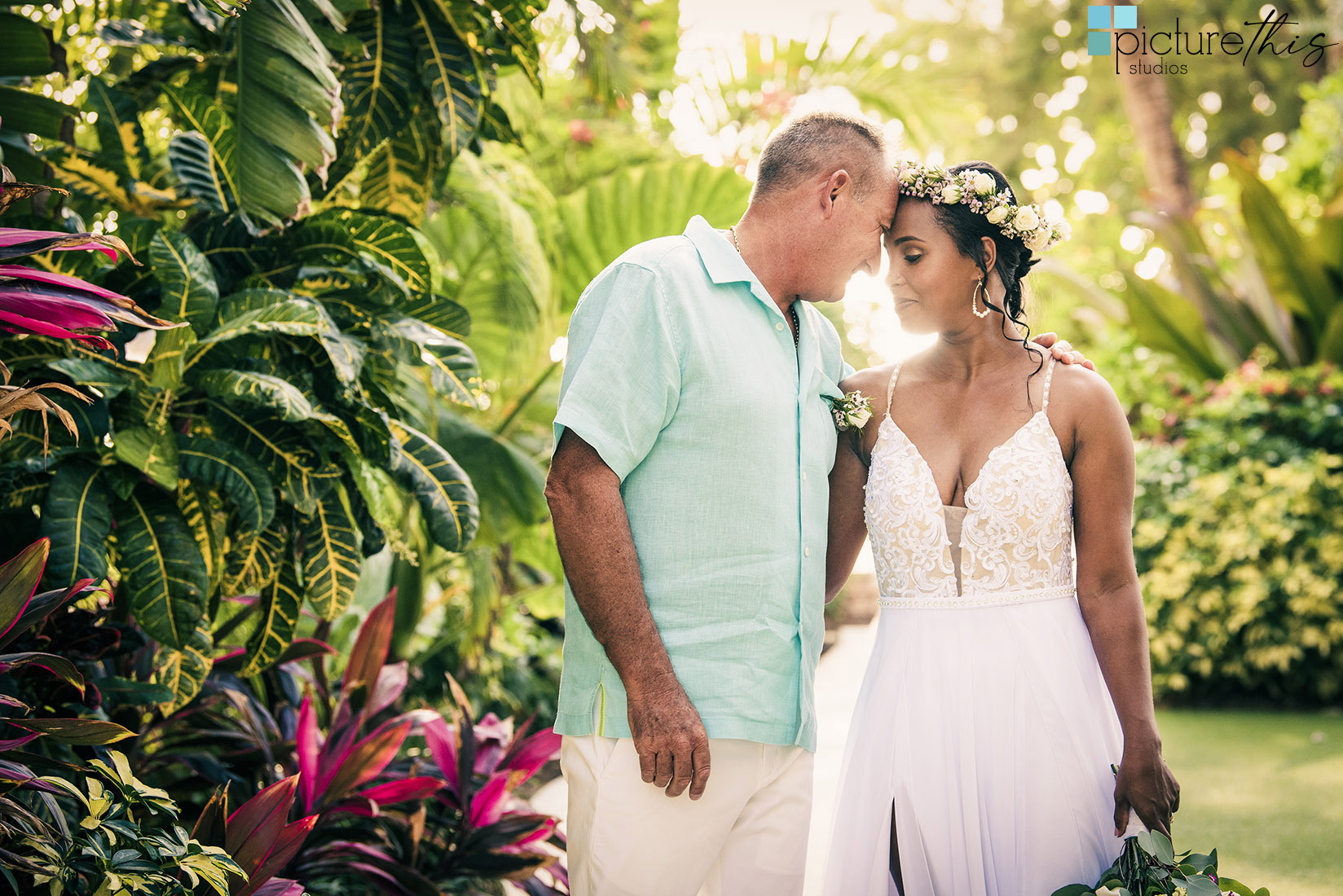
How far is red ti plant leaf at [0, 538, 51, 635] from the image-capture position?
1737 millimetres

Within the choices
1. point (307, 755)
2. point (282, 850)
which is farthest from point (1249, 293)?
point (282, 850)

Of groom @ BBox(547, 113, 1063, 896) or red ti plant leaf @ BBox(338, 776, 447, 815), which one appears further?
red ti plant leaf @ BBox(338, 776, 447, 815)

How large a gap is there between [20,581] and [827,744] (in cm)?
489

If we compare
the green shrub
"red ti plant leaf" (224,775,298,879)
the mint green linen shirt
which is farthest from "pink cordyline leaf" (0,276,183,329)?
the green shrub

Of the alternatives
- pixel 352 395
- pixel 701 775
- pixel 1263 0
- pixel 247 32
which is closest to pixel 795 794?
pixel 701 775

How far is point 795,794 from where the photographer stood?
224cm

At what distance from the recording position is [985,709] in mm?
2443

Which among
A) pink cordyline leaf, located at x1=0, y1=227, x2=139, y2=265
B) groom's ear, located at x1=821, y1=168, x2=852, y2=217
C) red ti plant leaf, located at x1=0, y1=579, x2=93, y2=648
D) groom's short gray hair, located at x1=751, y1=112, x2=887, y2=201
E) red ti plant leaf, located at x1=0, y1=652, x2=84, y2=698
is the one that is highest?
groom's short gray hair, located at x1=751, y1=112, x2=887, y2=201

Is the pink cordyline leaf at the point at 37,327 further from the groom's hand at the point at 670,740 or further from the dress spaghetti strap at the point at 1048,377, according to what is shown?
the dress spaghetti strap at the point at 1048,377

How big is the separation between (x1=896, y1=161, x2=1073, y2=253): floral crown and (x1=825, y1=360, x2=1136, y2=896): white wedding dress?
35cm

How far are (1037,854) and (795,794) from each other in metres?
0.63

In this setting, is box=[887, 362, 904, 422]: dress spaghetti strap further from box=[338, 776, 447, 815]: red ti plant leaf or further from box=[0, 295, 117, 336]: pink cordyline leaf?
box=[0, 295, 117, 336]: pink cordyline leaf

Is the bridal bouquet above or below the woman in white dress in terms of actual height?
below

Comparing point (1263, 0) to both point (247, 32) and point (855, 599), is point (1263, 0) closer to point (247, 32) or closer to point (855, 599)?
point (855, 599)
